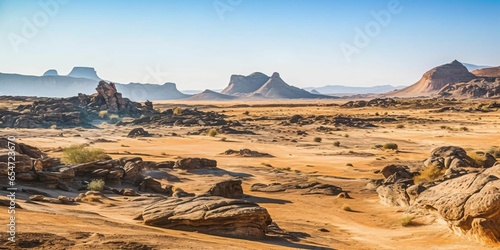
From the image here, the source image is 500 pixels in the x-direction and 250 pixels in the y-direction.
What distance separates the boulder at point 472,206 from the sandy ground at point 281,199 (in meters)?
0.41

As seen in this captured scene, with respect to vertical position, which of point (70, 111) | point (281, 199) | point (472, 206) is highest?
point (70, 111)

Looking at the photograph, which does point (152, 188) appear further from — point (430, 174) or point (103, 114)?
point (103, 114)

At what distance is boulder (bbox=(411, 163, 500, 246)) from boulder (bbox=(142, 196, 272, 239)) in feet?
15.9

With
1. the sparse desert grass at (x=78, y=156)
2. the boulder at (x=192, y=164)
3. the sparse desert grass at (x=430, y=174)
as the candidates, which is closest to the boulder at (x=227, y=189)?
the boulder at (x=192, y=164)

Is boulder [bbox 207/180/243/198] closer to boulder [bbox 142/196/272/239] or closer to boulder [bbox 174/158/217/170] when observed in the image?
boulder [bbox 142/196/272/239]

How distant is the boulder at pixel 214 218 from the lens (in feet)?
38.4

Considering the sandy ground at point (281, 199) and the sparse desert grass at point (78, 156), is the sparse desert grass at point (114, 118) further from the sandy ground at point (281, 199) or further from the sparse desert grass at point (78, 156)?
the sparse desert grass at point (78, 156)

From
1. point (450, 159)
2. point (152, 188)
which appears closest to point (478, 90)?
point (450, 159)

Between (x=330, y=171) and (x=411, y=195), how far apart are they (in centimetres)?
999

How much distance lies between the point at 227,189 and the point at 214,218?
26.3ft

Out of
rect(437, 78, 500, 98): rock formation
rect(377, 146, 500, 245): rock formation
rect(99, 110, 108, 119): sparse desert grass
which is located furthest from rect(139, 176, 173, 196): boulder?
rect(437, 78, 500, 98): rock formation

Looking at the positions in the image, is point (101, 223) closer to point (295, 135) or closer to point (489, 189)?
point (489, 189)

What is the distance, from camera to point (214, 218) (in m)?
11.7

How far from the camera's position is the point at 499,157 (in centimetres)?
3117
